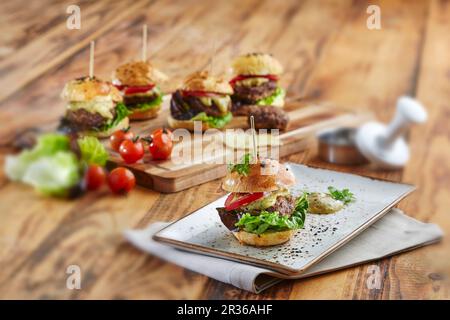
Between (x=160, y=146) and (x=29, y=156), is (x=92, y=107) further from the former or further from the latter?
(x=29, y=156)

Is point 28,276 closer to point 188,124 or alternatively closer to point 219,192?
point 219,192

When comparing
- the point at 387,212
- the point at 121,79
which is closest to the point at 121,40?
the point at 121,79

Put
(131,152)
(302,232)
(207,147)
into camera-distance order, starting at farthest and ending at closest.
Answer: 1. (207,147)
2. (131,152)
3. (302,232)

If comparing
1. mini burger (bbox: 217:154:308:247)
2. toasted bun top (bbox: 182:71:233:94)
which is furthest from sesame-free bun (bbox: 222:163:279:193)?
toasted bun top (bbox: 182:71:233:94)

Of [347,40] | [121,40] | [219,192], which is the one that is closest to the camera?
[219,192]

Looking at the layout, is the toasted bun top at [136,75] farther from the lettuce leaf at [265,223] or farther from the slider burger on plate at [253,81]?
the lettuce leaf at [265,223]

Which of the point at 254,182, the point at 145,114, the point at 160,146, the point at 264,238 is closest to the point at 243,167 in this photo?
the point at 254,182

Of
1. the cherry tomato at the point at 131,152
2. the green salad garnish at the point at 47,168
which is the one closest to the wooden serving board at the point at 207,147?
the cherry tomato at the point at 131,152
